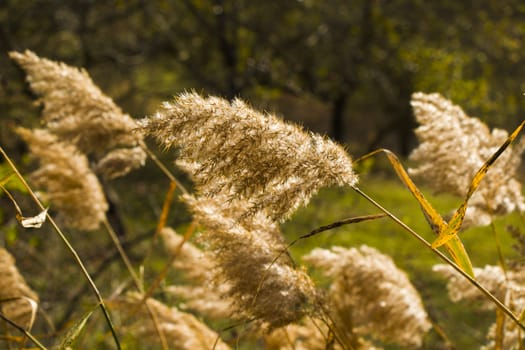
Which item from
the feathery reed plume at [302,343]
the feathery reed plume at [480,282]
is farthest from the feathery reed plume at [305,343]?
the feathery reed plume at [480,282]

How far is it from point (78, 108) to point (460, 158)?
1030mm

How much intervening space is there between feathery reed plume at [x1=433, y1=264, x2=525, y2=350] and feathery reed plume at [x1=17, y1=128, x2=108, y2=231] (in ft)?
3.97

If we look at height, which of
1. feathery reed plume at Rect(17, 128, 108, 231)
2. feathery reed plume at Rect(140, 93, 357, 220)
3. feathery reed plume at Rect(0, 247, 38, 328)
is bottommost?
feathery reed plume at Rect(140, 93, 357, 220)

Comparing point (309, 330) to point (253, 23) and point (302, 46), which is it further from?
point (302, 46)

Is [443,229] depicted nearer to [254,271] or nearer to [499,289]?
[254,271]

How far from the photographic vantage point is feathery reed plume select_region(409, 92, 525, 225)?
1823mm

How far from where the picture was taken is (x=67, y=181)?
2395 mm

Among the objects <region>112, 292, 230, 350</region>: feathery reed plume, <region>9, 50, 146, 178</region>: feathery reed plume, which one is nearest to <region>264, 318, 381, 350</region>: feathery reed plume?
<region>112, 292, 230, 350</region>: feathery reed plume

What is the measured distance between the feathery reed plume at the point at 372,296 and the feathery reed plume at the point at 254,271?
15.4 inches

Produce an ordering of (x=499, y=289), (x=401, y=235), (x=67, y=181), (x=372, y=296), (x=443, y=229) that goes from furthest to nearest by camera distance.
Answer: (x=401, y=235)
(x=67, y=181)
(x=372, y=296)
(x=499, y=289)
(x=443, y=229)

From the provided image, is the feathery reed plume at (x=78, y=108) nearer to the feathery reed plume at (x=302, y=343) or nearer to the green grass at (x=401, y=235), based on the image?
the feathery reed plume at (x=302, y=343)

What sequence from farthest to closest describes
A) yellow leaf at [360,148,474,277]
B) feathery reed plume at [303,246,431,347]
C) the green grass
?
the green grass < feathery reed plume at [303,246,431,347] < yellow leaf at [360,148,474,277]

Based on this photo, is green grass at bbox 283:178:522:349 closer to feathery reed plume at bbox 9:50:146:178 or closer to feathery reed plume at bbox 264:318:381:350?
feathery reed plume at bbox 264:318:381:350

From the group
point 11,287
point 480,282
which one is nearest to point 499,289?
point 480,282
